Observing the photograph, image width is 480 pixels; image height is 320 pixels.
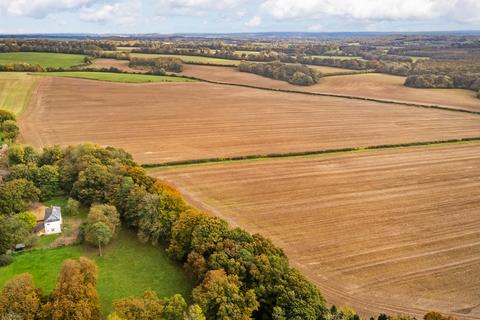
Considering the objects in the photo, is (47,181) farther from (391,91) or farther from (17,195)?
(391,91)

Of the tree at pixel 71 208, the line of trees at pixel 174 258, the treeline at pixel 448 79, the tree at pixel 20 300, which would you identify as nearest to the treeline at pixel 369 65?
the treeline at pixel 448 79

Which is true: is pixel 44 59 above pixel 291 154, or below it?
above

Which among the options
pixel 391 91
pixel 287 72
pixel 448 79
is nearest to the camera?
pixel 391 91

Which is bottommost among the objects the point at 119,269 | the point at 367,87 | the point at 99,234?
the point at 119,269

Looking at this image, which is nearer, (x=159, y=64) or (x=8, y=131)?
(x=8, y=131)

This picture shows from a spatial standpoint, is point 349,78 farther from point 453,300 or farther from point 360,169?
point 453,300

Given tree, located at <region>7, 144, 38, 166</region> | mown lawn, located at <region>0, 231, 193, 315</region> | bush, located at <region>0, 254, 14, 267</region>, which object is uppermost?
tree, located at <region>7, 144, 38, 166</region>

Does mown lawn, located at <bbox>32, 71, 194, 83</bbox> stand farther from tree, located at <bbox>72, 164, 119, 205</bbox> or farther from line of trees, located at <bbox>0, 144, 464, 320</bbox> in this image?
line of trees, located at <bbox>0, 144, 464, 320</bbox>

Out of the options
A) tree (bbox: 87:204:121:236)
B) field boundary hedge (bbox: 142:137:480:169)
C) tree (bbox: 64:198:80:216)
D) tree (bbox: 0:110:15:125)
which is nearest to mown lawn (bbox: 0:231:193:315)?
tree (bbox: 87:204:121:236)

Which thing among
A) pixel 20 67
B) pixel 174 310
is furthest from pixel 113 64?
pixel 174 310
